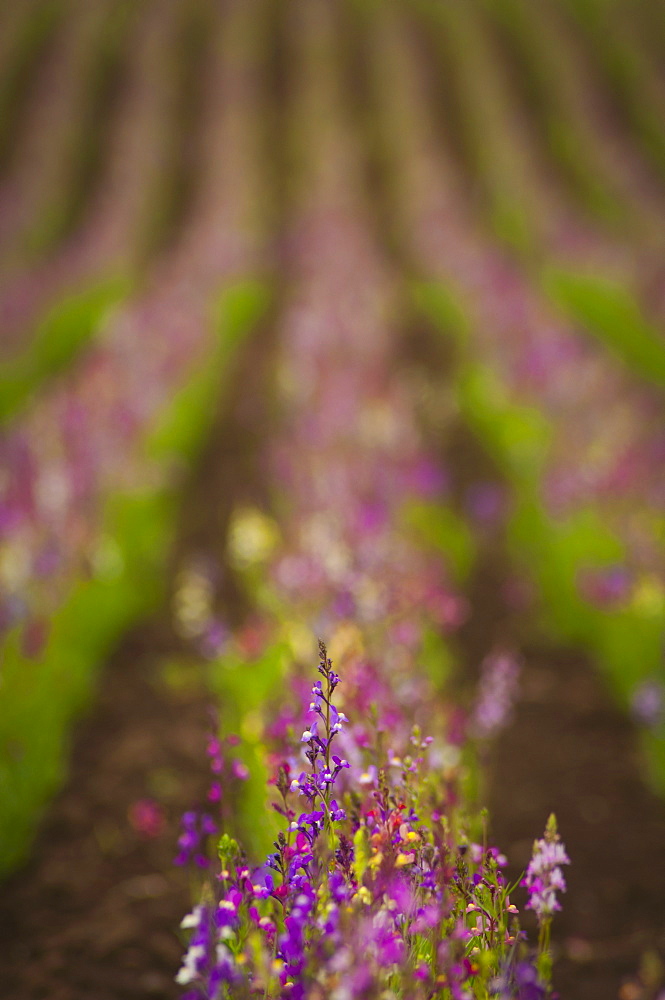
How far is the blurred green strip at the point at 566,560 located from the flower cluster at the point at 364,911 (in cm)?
240

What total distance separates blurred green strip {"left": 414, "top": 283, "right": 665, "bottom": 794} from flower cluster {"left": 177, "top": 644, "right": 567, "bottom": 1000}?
240cm

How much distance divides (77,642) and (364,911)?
140 inches

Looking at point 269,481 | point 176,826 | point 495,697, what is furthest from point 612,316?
point 176,826

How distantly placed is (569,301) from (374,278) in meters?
3.16

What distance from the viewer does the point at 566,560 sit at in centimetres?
547

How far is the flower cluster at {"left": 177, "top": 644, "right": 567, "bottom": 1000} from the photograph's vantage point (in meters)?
1.52

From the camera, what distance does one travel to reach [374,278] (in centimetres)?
1312

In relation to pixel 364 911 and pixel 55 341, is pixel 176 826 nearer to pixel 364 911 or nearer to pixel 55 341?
pixel 364 911

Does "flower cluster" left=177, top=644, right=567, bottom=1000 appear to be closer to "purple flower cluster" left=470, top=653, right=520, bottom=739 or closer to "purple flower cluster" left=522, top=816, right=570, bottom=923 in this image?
"purple flower cluster" left=522, top=816, right=570, bottom=923

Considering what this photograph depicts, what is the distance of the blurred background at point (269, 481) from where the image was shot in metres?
3.52

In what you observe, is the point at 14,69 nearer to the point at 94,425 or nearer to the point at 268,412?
the point at 268,412

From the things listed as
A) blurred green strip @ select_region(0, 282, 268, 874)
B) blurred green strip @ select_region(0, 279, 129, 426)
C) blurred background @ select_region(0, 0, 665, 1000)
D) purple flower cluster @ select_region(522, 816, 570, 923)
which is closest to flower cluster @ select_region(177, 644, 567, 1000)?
purple flower cluster @ select_region(522, 816, 570, 923)

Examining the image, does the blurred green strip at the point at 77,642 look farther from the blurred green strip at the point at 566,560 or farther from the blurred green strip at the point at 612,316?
the blurred green strip at the point at 612,316

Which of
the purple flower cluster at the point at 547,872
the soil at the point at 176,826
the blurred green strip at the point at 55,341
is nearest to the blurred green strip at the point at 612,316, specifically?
the soil at the point at 176,826
